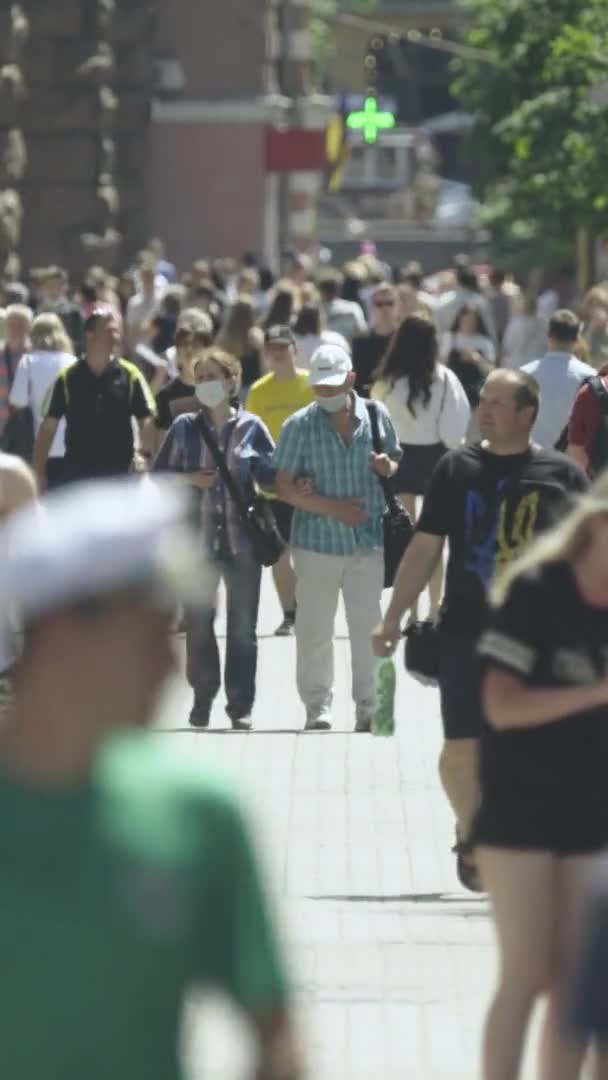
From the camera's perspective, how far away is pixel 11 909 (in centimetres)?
364

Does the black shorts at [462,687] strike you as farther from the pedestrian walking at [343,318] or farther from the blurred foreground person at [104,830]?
the pedestrian walking at [343,318]

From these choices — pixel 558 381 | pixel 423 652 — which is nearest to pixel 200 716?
pixel 558 381

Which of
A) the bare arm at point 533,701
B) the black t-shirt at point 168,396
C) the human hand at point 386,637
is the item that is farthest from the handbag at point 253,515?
the bare arm at point 533,701

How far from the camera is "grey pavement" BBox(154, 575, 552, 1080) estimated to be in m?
7.62

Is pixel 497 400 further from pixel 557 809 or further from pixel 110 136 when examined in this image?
pixel 110 136

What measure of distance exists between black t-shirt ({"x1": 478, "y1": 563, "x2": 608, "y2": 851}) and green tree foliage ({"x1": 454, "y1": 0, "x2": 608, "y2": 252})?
13370mm

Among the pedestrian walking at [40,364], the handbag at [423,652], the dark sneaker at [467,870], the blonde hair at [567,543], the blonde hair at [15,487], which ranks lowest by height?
the pedestrian walking at [40,364]

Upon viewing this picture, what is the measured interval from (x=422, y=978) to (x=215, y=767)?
16.1 feet

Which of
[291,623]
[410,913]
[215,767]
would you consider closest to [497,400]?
[410,913]

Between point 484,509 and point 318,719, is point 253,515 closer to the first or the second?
point 318,719

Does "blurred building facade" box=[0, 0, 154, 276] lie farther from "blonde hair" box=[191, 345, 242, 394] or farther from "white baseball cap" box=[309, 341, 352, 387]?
"white baseball cap" box=[309, 341, 352, 387]

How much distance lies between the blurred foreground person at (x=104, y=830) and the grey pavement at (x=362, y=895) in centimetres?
12

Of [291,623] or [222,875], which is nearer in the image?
[222,875]

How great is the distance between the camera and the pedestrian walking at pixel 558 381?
51.2 feet
